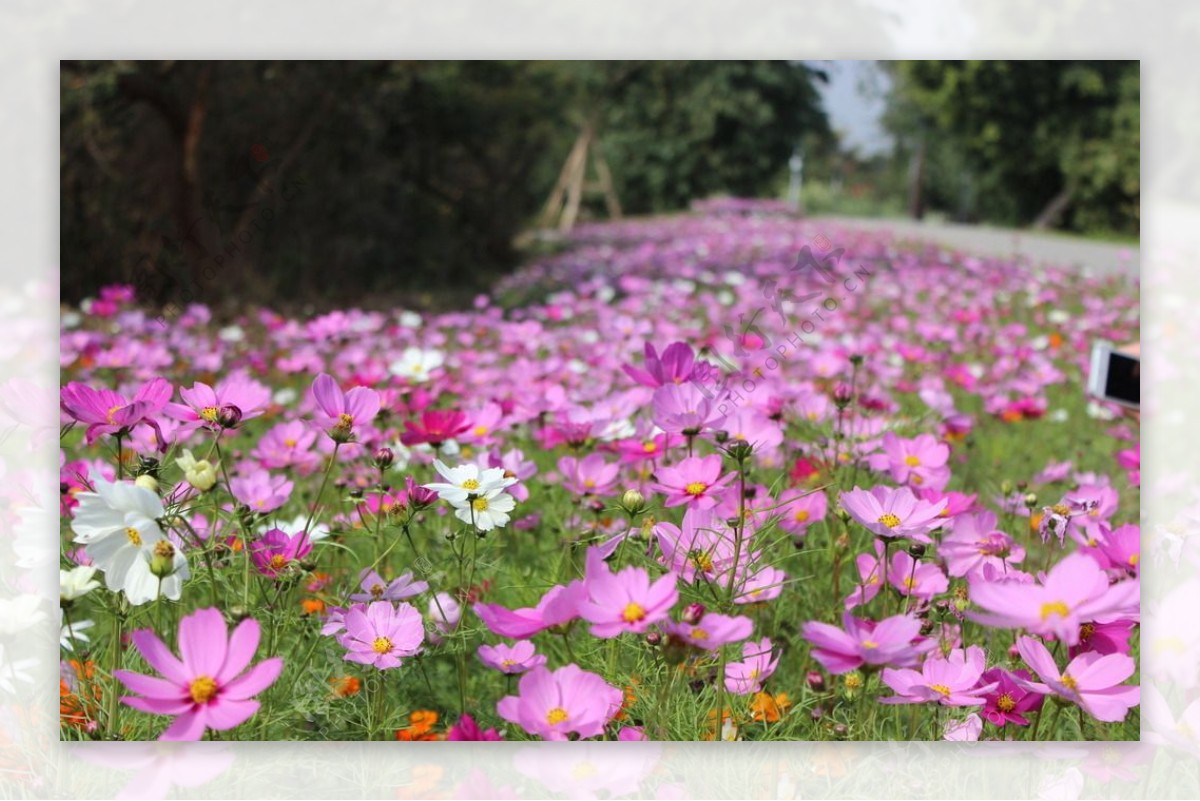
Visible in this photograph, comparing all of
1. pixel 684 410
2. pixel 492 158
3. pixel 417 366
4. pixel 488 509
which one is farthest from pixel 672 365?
pixel 492 158

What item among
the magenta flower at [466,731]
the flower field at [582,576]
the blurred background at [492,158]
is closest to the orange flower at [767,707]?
the flower field at [582,576]

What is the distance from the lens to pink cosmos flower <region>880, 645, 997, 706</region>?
2.55 ft

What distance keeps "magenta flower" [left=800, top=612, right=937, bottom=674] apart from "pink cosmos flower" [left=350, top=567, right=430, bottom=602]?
0.31 meters

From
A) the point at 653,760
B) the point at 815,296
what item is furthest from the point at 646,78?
the point at 653,760

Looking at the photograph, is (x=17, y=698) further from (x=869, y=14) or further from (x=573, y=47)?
(x=869, y=14)

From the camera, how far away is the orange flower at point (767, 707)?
89 cm

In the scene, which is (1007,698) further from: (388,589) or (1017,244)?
(1017,244)

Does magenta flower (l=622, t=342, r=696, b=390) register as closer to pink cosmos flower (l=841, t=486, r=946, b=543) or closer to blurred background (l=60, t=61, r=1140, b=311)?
pink cosmos flower (l=841, t=486, r=946, b=543)

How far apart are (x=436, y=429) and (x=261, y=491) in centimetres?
18

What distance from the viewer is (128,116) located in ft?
8.77

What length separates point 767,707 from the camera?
896mm

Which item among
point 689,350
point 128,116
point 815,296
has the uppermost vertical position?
point 128,116

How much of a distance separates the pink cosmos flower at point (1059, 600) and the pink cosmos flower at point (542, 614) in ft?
0.79

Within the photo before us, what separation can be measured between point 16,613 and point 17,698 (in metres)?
0.11
